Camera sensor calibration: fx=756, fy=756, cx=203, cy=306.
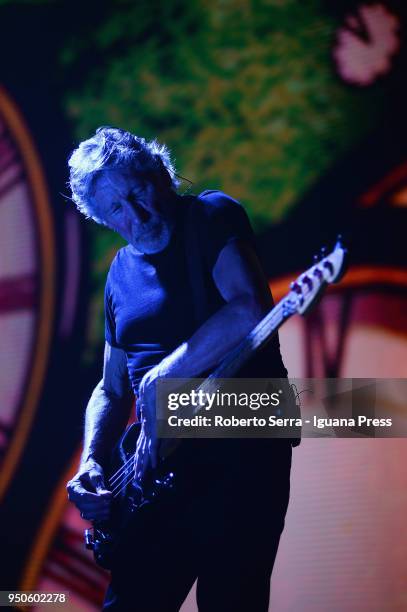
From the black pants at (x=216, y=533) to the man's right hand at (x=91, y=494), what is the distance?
0.31 ft

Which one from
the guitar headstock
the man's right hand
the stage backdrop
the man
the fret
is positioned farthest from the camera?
the fret

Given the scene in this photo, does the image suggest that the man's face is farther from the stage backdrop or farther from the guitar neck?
the stage backdrop

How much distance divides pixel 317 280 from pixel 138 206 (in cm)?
38

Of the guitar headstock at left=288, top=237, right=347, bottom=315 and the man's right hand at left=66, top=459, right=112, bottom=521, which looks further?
the man's right hand at left=66, top=459, right=112, bottom=521

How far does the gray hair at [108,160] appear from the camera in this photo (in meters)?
1.44

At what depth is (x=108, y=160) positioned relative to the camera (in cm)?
144

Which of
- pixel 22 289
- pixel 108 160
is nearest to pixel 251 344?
pixel 108 160

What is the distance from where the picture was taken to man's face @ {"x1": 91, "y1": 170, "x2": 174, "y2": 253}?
4.68 ft

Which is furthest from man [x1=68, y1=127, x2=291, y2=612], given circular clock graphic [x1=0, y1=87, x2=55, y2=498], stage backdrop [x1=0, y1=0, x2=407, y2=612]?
circular clock graphic [x1=0, y1=87, x2=55, y2=498]

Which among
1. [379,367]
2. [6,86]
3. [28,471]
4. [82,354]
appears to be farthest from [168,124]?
[28,471]

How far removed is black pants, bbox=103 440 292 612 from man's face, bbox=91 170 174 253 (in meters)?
0.40

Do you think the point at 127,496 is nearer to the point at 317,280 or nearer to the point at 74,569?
the point at 317,280

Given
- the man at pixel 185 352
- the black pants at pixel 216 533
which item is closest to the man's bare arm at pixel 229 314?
the man at pixel 185 352

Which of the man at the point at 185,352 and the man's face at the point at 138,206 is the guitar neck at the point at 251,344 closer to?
the man at the point at 185,352
